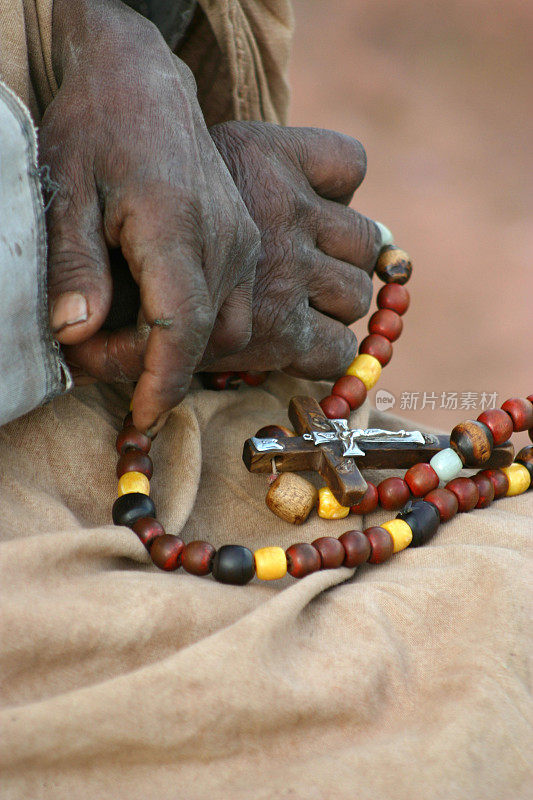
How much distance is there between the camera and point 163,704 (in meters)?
0.65

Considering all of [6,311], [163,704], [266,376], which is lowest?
[266,376]

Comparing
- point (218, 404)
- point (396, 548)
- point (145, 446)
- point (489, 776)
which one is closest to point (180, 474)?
point (145, 446)

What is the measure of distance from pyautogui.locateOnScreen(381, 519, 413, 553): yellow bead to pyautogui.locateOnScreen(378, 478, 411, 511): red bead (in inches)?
3.4

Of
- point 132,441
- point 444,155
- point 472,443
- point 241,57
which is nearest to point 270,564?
point 132,441

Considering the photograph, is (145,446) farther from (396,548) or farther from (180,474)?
(396,548)

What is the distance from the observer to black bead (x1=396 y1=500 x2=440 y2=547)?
1.00m

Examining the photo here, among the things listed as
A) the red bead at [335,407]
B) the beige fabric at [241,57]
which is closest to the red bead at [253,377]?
the red bead at [335,407]

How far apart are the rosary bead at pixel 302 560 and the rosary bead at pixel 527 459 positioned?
1.48 feet

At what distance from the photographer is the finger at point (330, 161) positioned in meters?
1.21

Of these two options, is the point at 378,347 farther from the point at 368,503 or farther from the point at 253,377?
the point at 368,503

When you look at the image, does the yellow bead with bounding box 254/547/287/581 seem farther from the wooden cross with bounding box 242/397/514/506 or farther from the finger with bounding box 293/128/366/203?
the finger with bounding box 293/128/366/203

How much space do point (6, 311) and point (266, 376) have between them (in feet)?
2.13

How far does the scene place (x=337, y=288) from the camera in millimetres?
1241

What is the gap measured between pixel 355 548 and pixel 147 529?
274mm
